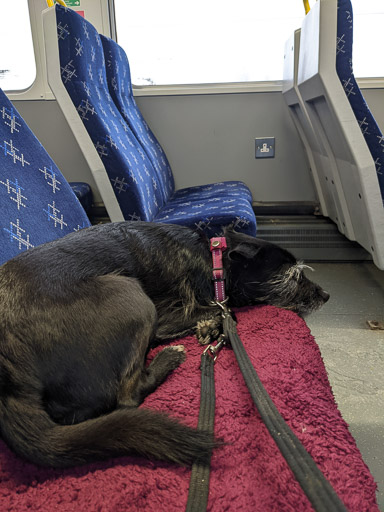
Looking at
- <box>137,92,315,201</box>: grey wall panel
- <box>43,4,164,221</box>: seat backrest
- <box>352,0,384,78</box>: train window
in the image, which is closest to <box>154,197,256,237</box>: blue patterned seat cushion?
<box>43,4,164,221</box>: seat backrest

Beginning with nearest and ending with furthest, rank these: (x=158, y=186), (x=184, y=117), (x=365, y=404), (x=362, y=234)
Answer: (x=365, y=404)
(x=362, y=234)
(x=158, y=186)
(x=184, y=117)

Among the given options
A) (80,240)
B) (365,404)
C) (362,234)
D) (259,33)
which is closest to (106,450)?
(80,240)

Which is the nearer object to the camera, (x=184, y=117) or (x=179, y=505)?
(x=179, y=505)

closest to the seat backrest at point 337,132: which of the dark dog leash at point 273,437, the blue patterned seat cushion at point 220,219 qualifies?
the blue patterned seat cushion at point 220,219

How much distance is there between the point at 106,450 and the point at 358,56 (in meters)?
3.86

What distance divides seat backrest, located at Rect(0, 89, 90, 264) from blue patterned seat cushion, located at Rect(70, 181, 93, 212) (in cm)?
160

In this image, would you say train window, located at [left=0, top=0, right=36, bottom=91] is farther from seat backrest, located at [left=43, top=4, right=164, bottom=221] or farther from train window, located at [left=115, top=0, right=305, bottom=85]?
seat backrest, located at [left=43, top=4, right=164, bottom=221]

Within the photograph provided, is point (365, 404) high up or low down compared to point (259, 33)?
down

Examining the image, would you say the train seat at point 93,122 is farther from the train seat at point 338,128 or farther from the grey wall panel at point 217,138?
the grey wall panel at point 217,138

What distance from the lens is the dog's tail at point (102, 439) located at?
2.64 feet

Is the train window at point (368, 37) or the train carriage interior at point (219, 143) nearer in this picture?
the train carriage interior at point (219, 143)

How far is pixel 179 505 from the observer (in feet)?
2.36

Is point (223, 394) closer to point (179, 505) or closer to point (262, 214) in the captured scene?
point (179, 505)

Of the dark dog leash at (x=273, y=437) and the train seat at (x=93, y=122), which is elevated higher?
the train seat at (x=93, y=122)
